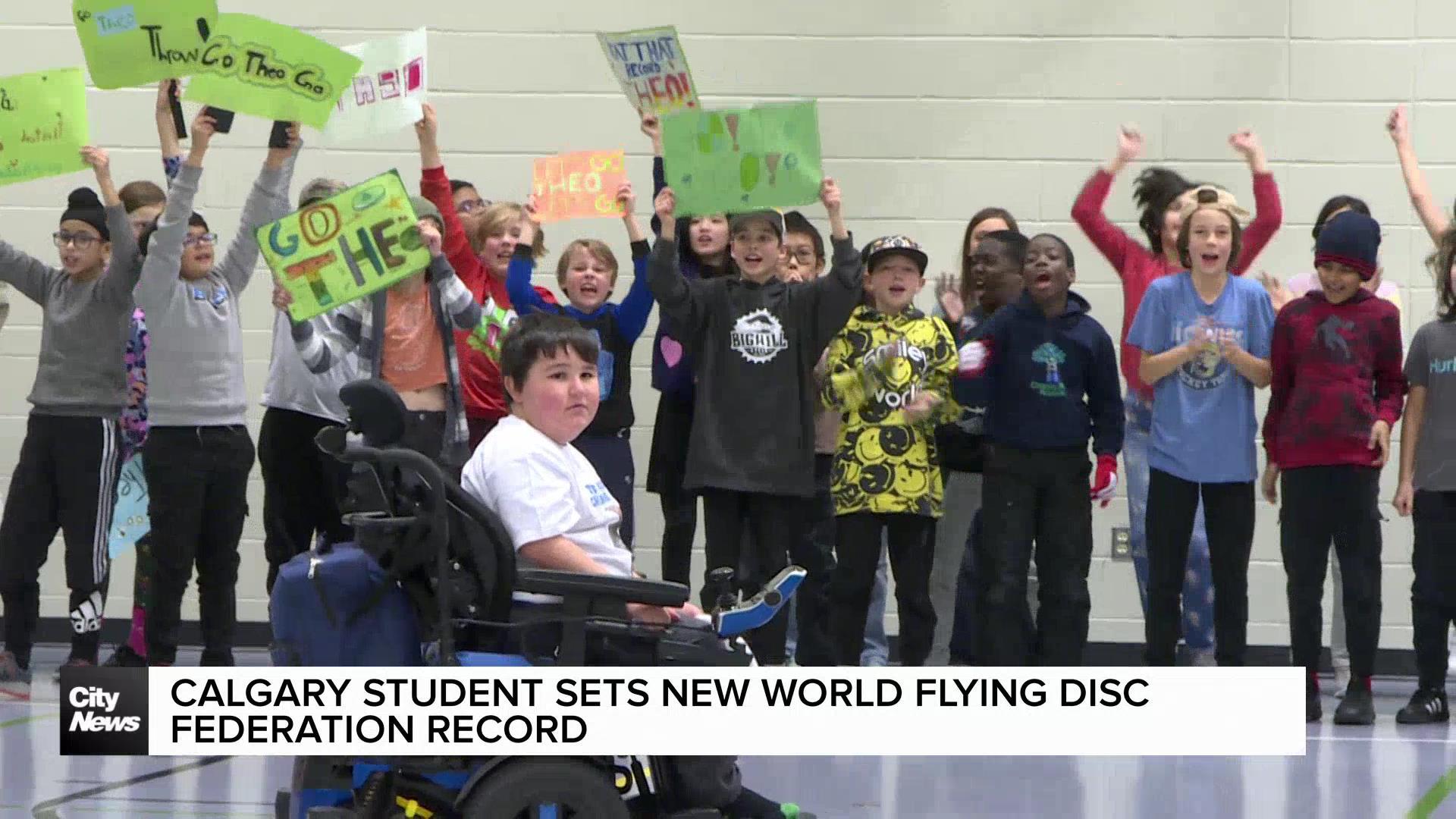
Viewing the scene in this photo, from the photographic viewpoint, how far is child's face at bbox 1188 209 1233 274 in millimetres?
5137

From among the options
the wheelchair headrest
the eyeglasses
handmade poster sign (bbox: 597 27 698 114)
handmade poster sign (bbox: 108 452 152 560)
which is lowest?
handmade poster sign (bbox: 108 452 152 560)

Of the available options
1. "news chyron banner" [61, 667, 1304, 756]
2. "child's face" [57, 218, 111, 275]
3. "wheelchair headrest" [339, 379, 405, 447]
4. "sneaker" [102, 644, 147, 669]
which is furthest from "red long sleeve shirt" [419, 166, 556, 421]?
"wheelchair headrest" [339, 379, 405, 447]

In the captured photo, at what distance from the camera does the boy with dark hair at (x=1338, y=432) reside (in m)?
4.99

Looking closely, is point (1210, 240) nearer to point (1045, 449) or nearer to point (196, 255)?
point (1045, 449)

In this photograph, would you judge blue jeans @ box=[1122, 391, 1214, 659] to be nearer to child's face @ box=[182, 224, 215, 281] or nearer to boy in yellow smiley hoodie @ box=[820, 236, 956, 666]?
boy in yellow smiley hoodie @ box=[820, 236, 956, 666]

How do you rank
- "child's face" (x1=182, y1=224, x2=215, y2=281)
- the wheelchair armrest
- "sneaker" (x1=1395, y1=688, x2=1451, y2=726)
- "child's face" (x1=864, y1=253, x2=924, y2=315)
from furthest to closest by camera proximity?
"child's face" (x1=182, y1=224, x2=215, y2=281), "child's face" (x1=864, y1=253, x2=924, y2=315), "sneaker" (x1=1395, y1=688, x2=1451, y2=726), the wheelchair armrest

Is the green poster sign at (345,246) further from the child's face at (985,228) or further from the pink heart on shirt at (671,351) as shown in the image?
the child's face at (985,228)

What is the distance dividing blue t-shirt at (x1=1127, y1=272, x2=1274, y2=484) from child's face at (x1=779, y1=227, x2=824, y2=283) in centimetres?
104

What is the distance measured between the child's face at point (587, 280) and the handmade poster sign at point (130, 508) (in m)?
1.44

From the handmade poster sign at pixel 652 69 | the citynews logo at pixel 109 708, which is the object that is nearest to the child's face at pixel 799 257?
the handmade poster sign at pixel 652 69

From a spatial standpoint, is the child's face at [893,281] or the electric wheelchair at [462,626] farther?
the child's face at [893,281]

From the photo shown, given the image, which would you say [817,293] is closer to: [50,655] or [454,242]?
[454,242]

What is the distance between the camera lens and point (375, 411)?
2.94 metres

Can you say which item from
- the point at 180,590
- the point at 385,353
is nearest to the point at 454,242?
the point at 385,353
